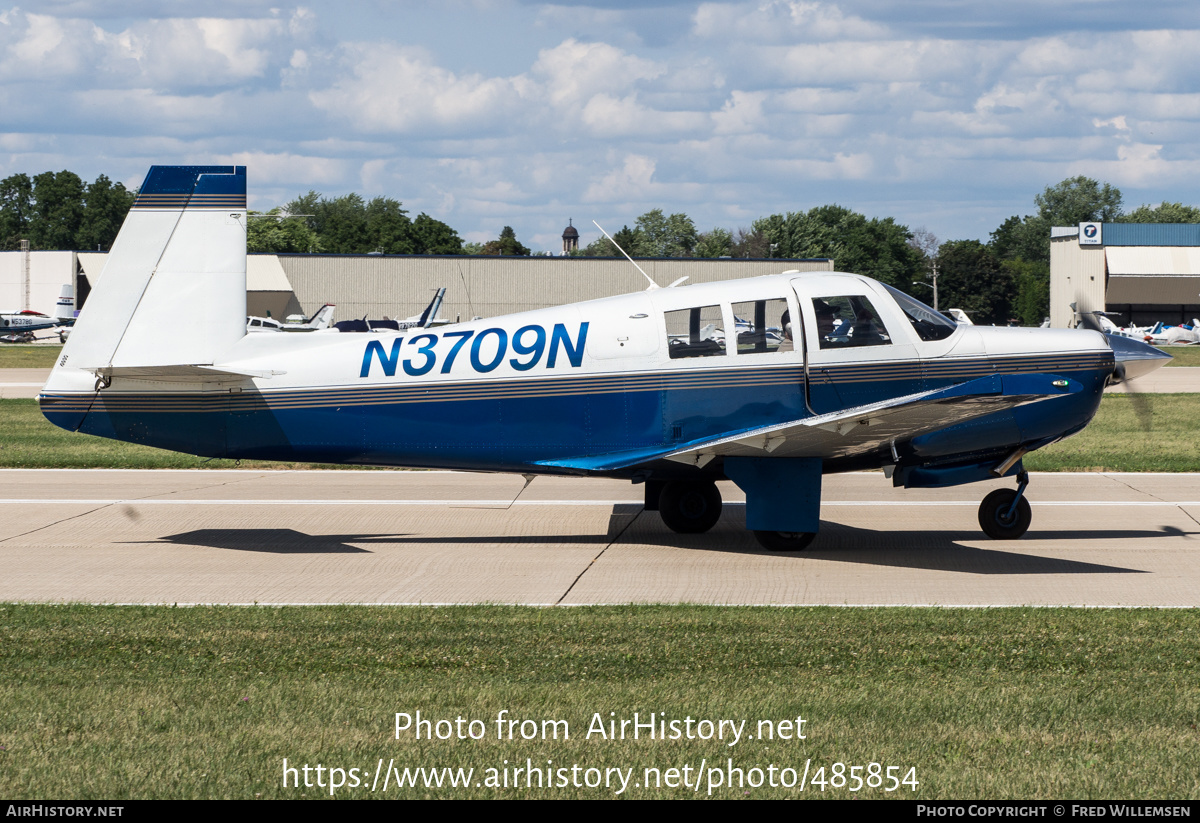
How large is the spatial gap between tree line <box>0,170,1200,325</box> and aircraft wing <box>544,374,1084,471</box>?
8811cm

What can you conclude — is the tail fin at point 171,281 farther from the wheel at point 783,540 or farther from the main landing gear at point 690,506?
the wheel at point 783,540

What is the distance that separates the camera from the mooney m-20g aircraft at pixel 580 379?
10.7 metres

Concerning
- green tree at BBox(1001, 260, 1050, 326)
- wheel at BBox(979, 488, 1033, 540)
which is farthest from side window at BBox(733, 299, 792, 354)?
green tree at BBox(1001, 260, 1050, 326)

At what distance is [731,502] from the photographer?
14664 mm

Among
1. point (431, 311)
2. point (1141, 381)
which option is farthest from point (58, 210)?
point (1141, 381)

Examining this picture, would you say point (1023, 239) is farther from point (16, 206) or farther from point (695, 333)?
point (695, 333)

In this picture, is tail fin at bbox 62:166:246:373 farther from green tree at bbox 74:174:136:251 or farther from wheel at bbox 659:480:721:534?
green tree at bbox 74:174:136:251

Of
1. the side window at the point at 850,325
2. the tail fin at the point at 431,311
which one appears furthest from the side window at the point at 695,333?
the tail fin at the point at 431,311

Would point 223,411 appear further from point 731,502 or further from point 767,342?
point 731,502

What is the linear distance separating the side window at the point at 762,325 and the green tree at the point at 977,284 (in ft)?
387

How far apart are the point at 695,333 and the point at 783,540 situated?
2156 millimetres

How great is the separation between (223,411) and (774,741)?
712cm

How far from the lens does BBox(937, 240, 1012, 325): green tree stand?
12494cm
